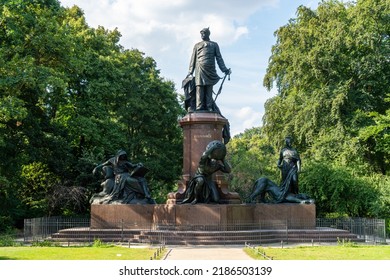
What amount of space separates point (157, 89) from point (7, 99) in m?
17.6

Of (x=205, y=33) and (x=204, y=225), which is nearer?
(x=204, y=225)

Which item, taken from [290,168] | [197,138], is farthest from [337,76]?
[197,138]

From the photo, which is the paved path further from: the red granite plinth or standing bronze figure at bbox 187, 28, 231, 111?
standing bronze figure at bbox 187, 28, 231, 111

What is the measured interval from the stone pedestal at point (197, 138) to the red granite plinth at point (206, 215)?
1.22 metres

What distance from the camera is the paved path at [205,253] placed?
50.2 feet

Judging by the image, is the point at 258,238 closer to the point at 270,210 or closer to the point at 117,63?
the point at 270,210

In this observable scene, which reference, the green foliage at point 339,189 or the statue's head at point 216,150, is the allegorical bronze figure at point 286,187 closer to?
the statue's head at point 216,150

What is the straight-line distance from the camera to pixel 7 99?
82.5 ft

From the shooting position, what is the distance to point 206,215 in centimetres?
2122

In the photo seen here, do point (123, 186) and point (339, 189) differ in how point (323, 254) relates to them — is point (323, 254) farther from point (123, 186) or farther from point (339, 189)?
point (339, 189)

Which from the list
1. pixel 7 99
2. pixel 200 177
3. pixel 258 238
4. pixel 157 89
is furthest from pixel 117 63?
pixel 258 238

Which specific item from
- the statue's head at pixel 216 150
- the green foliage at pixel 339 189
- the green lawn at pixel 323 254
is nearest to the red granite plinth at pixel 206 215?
the statue's head at pixel 216 150

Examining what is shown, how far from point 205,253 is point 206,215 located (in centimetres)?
446

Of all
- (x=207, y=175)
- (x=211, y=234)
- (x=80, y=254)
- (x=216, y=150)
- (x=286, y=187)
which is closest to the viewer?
(x=80, y=254)
